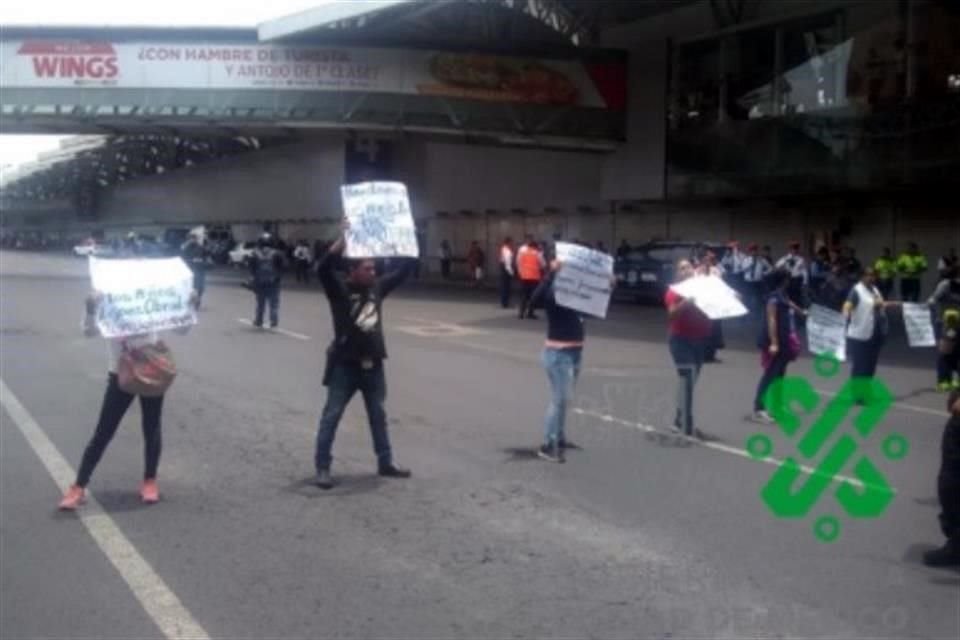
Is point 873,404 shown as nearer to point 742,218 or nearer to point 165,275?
point 165,275

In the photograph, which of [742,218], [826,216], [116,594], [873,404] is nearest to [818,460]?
[873,404]

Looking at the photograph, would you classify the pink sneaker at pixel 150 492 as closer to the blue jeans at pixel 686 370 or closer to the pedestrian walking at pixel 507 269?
the blue jeans at pixel 686 370

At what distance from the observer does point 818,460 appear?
10430 mm

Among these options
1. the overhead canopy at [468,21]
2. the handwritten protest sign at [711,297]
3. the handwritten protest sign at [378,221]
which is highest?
the overhead canopy at [468,21]

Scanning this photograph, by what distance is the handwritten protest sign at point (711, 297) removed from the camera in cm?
1112

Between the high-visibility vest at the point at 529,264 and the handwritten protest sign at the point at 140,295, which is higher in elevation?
the handwritten protest sign at the point at 140,295

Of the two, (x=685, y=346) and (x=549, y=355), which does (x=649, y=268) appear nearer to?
(x=685, y=346)

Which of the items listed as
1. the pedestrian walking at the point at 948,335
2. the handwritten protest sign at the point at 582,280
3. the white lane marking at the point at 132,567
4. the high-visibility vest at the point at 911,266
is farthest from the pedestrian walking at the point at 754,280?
the white lane marking at the point at 132,567

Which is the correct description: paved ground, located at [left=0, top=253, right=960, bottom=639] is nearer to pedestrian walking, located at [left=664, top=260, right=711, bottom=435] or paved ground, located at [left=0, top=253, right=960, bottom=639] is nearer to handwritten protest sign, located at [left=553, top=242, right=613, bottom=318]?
pedestrian walking, located at [left=664, top=260, right=711, bottom=435]

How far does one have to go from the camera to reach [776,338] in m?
12.2

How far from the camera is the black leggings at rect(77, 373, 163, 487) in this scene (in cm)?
829

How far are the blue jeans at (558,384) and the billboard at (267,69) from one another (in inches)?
1047

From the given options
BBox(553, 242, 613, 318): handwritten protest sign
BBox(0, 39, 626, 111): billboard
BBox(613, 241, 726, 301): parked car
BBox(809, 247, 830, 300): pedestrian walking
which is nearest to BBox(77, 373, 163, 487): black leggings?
BBox(553, 242, 613, 318): handwritten protest sign

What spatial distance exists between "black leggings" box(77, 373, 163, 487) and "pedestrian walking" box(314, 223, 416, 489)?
1183 millimetres
